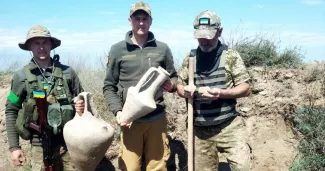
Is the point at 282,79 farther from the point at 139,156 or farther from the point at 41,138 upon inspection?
the point at 41,138

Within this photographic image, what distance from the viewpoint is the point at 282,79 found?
18.7 feet

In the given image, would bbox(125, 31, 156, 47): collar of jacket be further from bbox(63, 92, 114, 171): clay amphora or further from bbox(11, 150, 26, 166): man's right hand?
bbox(11, 150, 26, 166): man's right hand

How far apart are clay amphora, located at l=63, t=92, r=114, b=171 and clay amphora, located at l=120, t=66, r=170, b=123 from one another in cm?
24

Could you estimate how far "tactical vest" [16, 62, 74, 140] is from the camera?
3.43m

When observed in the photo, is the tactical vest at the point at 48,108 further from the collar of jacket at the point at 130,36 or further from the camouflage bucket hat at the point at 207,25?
the camouflage bucket hat at the point at 207,25

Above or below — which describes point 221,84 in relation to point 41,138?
above

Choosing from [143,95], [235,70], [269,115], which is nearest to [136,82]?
[143,95]

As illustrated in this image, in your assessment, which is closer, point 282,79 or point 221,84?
point 221,84

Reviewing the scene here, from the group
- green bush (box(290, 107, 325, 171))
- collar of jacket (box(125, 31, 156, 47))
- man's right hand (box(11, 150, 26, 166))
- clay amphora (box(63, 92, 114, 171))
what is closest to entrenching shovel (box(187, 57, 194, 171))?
collar of jacket (box(125, 31, 156, 47))

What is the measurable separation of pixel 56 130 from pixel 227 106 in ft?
5.45

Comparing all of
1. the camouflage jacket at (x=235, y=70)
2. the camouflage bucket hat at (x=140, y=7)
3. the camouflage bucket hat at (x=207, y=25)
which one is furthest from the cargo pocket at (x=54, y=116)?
the camouflage jacket at (x=235, y=70)

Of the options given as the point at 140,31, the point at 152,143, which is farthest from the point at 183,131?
the point at 140,31

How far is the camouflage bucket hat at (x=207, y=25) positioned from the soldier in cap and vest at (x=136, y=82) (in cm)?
44

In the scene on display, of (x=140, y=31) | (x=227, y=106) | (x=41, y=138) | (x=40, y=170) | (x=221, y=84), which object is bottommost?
(x=40, y=170)
